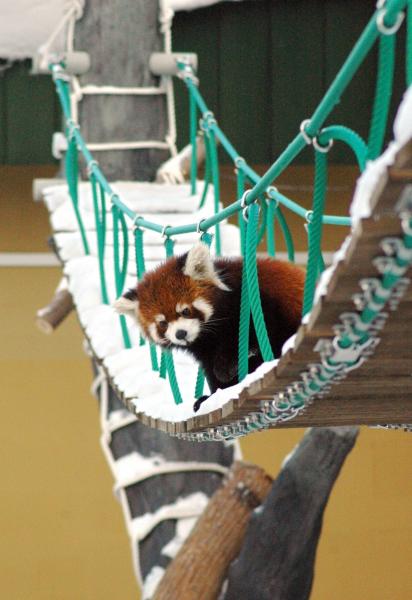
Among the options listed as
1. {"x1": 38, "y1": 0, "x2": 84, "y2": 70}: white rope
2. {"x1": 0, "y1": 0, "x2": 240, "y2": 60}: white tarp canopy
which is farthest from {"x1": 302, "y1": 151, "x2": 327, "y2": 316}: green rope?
{"x1": 0, "y1": 0, "x2": 240, "y2": 60}: white tarp canopy

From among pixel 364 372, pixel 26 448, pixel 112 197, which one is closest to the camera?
pixel 364 372

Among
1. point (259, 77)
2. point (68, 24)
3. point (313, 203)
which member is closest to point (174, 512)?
point (68, 24)

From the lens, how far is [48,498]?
13.4ft

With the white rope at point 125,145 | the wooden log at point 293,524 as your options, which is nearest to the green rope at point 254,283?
the wooden log at point 293,524

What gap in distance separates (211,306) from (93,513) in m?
2.47

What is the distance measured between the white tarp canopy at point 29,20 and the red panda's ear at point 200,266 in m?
2.38

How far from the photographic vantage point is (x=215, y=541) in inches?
105

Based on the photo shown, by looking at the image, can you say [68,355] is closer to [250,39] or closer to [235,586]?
[250,39]

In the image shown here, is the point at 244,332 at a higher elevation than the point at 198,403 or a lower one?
higher

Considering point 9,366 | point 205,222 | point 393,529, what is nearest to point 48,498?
point 9,366

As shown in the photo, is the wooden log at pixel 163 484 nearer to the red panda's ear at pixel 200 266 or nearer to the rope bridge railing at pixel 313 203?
the rope bridge railing at pixel 313 203

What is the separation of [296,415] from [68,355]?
2705 millimetres

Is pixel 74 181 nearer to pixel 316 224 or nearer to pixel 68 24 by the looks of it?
pixel 68 24

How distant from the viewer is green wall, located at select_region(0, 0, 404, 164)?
431 centimetres
